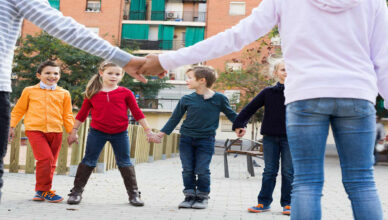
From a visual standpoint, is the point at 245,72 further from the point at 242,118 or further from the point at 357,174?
the point at 357,174

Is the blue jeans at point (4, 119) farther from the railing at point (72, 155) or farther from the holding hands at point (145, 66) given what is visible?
the railing at point (72, 155)

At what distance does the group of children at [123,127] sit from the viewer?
5180 millimetres

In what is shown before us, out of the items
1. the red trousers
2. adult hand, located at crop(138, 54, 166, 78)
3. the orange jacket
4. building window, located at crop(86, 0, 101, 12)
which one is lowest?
the red trousers

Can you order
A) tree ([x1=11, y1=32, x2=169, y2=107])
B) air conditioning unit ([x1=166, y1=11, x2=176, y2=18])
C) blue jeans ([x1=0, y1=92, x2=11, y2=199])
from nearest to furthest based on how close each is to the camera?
blue jeans ([x1=0, y1=92, x2=11, y2=199])
tree ([x1=11, y1=32, x2=169, y2=107])
air conditioning unit ([x1=166, y1=11, x2=176, y2=18])

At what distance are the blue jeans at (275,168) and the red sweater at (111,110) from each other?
1.58 metres

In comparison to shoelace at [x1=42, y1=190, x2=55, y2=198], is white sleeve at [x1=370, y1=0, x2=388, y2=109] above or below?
above

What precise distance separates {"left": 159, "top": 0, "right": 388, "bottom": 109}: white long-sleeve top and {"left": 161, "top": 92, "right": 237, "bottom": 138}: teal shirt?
2.84m

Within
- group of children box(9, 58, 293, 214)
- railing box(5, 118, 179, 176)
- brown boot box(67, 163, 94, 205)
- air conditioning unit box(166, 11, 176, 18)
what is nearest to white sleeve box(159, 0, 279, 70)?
group of children box(9, 58, 293, 214)

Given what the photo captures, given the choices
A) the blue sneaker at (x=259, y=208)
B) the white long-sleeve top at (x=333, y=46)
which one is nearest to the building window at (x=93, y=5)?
the blue sneaker at (x=259, y=208)

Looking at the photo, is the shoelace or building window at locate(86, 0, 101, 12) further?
building window at locate(86, 0, 101, 12)

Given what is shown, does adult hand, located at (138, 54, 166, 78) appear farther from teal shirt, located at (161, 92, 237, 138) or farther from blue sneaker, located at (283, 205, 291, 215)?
blue sneaker, located at (283, 205, 291, 215)

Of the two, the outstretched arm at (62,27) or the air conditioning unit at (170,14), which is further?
the air conditioning unit at (170,14)

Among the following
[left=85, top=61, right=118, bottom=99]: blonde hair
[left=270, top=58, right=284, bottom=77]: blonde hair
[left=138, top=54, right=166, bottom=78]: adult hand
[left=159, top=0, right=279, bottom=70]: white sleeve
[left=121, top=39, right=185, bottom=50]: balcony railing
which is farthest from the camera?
→ [left=121, top=39, right=185, bottom=50]: balcony railing

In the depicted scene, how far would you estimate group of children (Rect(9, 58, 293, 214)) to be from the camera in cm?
518
